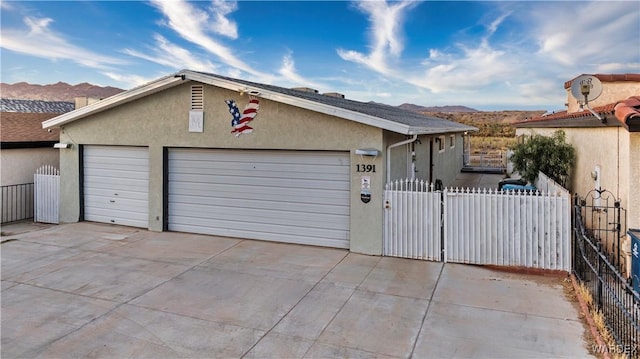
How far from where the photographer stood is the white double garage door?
9.77m

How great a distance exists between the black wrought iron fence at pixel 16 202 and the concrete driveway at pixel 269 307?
4.36m

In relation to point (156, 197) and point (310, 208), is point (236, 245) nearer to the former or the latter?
point (310, 208)

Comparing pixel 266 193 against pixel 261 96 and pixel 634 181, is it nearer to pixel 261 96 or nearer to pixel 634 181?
pixel 261 96

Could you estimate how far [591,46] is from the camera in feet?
50.7

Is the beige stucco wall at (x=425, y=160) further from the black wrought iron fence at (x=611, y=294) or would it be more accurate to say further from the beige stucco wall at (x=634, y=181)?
the beige stucco wall at (x=634, y=181)

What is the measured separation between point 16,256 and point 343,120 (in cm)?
765

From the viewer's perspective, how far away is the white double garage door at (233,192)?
32.0 ft

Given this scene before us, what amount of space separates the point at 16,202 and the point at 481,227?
45.1 feet

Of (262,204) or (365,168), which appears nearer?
(365,168)

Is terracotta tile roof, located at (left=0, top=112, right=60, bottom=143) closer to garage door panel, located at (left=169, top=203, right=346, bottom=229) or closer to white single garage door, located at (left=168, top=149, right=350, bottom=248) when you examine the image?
white single garage door, located at (left=168, top=149, right=350, bottom=248)

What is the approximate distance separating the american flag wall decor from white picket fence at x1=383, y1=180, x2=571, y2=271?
375cm

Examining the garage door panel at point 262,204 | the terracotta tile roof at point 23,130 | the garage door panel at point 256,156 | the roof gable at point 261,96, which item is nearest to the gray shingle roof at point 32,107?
the terracotta tile roof at point 23,130

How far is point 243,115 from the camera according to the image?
10266 mm

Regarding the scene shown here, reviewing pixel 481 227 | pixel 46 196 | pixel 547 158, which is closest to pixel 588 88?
pixel 481 227
